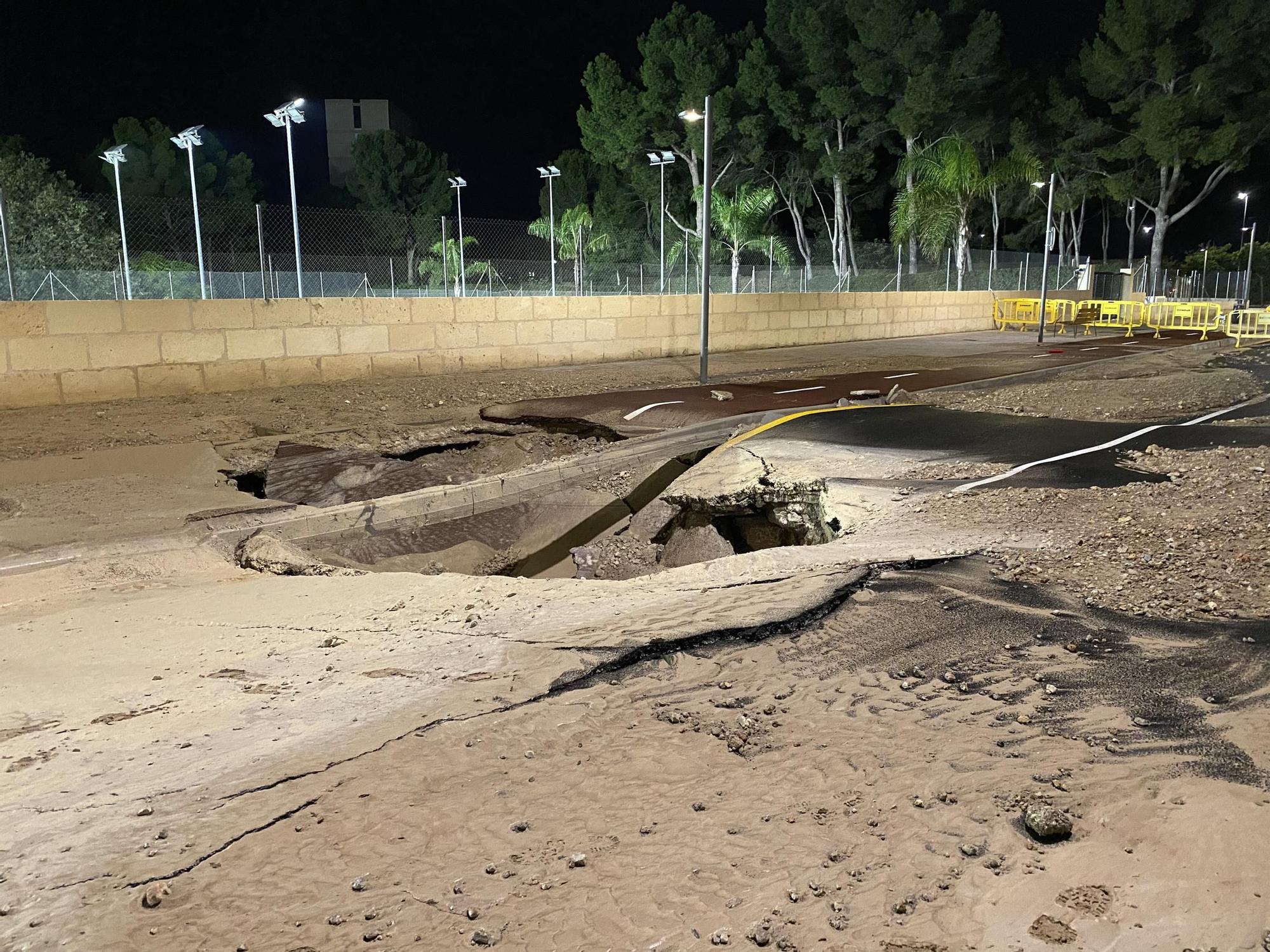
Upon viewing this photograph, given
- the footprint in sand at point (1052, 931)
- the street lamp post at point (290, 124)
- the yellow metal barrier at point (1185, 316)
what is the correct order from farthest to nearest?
the yellow metal barrier at point (1185, 316) < the street lamp post at point (290, 124) < the footprint in sand at point (1052, 931)

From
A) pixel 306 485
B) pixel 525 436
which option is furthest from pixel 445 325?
pixel 306 485

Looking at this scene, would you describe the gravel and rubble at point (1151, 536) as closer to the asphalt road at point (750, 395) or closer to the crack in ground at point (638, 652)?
the crack in ground at point (638, 652)

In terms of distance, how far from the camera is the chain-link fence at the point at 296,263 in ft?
49.0

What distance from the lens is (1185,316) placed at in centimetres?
3712

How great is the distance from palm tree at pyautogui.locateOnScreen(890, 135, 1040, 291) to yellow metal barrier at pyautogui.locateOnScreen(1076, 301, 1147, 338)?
5.40 meters

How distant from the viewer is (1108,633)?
17.1 ft

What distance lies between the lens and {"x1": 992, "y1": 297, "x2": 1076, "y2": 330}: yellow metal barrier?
118 ft

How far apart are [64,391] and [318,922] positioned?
43.1 feet

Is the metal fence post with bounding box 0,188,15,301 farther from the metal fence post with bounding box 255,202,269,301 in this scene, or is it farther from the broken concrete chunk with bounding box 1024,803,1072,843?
the broken concrete chunk with bounding box 1024,803,1072,843

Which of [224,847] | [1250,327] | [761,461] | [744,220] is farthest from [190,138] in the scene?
[1250,327]

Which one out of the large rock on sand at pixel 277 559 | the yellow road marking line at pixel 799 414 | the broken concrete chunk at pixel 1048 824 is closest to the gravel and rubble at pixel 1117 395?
the yellow road marking line at pixel 799 414

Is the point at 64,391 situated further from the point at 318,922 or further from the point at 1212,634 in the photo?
the point at 1212,634

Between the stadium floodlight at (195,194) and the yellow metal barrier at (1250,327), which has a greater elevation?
the stadium floodlight at (195,194)

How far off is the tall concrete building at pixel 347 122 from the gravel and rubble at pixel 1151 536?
84.2 m
